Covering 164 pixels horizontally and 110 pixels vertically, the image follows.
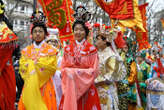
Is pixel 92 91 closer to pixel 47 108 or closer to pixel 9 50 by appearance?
pixel 47 108

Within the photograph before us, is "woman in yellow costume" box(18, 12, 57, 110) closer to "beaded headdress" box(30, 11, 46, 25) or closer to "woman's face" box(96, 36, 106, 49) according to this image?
"beaded headdress" box(30, 11, 46, 25)

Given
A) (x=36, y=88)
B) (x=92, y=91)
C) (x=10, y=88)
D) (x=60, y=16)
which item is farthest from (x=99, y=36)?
(x=60, y=16)

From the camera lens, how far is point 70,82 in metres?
3.59

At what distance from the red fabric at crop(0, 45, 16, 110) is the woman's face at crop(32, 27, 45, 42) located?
0.56 m

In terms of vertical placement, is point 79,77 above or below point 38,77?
above

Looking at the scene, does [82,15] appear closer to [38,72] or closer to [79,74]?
[79,74]

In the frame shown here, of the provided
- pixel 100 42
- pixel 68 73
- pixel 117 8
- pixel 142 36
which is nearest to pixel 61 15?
pixel 117 8

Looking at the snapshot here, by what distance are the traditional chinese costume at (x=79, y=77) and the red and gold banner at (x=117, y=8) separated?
11.2 ft

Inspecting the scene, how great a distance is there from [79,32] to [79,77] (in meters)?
0.93

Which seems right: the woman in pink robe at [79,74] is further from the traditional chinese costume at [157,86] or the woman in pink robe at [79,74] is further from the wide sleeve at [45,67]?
the traditional chinese costume at [157,86]

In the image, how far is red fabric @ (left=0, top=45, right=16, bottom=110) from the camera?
445 cm

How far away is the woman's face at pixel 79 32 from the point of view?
409 cm

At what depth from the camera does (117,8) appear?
7.28 m

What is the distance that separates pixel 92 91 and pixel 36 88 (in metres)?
1.11
